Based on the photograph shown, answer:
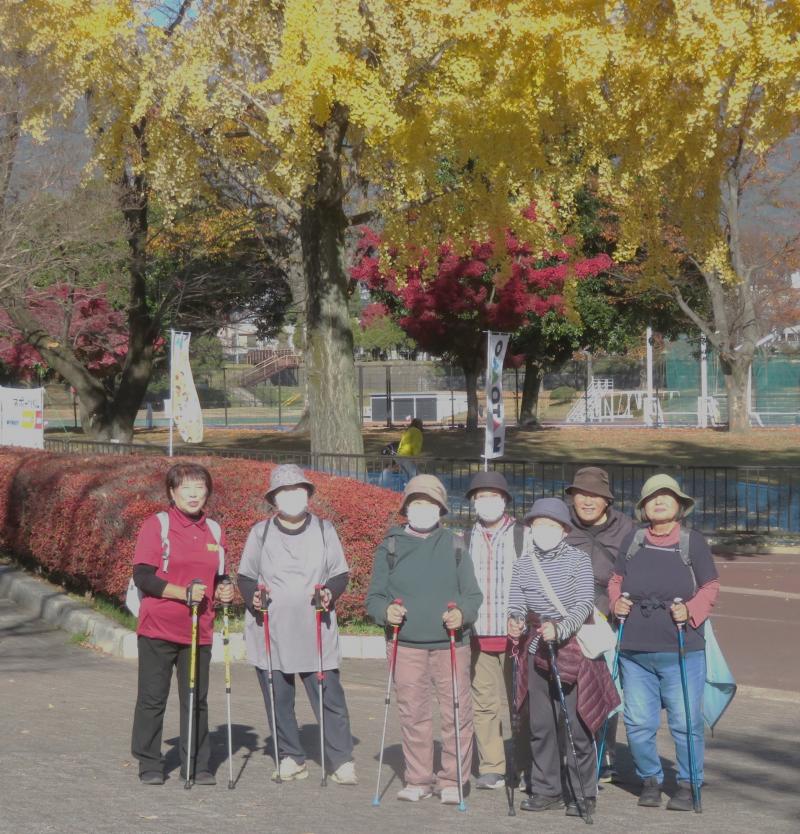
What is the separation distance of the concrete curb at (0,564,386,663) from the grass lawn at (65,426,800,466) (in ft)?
49.6

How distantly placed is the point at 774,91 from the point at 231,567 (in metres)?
7.29

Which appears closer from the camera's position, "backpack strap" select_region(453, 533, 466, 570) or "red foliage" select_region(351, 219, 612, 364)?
"backpack strap" select_region(453, 533, 466, 570)

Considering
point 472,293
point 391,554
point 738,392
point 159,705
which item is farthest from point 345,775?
point 738,392

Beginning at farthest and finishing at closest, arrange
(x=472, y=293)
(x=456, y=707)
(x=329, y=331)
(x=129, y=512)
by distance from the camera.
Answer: (x=472, y=293), (x=329, y=331), (x=129, y=512), (x=456, y=707)

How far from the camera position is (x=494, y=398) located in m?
15.5

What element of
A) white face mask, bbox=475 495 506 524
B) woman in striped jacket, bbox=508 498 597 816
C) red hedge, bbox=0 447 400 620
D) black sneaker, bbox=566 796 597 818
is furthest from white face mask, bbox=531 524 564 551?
red hedge, bbox=0 447 400 620

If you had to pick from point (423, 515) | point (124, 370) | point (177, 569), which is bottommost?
point (177, 569)

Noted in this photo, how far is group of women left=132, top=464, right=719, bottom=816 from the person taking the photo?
20.4ft

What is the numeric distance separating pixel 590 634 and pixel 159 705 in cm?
213

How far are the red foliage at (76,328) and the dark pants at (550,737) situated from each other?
21.9 m

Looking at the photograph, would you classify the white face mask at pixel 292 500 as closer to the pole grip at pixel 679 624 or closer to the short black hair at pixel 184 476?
the short black hair at pixel 184 476

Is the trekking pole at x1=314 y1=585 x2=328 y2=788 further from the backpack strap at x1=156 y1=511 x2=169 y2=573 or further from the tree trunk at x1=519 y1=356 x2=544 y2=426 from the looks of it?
the tree trunk at x1=519 y1=356 x2=544 y2=426

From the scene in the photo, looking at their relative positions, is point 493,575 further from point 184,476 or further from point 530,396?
point 530,396

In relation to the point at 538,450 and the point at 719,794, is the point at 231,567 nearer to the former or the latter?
the point at 719,794
